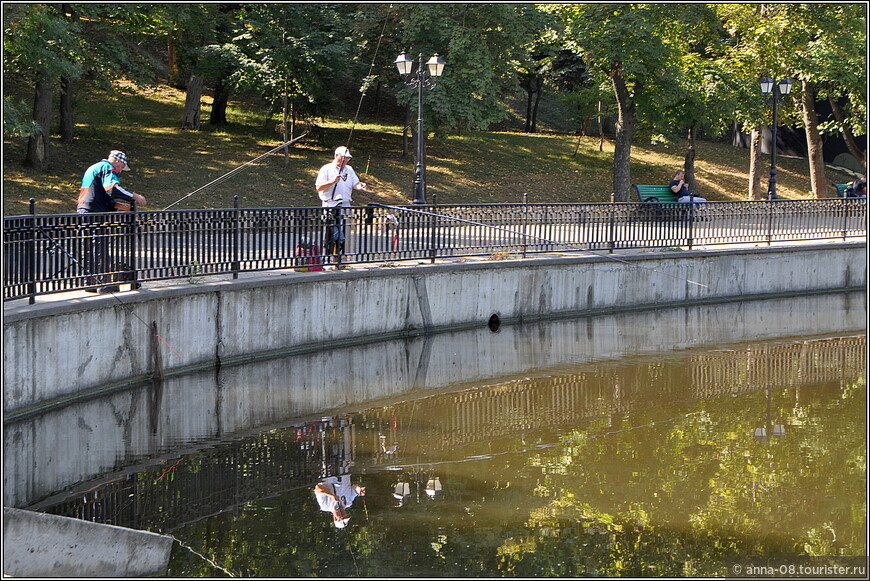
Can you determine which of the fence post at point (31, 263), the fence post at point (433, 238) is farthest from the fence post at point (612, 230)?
the fence post at point (31, 263)

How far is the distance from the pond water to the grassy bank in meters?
14.1

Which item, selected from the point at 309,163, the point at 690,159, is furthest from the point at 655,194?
the point at 309,163

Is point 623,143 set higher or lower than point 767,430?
higher

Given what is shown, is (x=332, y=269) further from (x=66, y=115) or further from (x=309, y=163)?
(x=66, y=115)

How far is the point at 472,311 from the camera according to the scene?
1593cm

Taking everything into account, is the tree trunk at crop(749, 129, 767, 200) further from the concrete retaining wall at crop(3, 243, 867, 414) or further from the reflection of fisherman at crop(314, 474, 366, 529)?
the reflection of fisherman at crop(314, 474, 366, 529)

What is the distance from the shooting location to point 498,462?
9578 mm

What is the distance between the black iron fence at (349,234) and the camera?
11.1m

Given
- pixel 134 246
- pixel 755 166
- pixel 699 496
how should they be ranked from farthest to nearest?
pixel 755 166 → pixel 134 246 → pixel 699 496

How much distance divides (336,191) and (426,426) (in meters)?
5.00

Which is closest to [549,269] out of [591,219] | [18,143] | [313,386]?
[591,219]

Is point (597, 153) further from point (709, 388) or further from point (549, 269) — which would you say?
point (709, 388)

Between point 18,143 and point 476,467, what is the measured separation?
2331 centimetres

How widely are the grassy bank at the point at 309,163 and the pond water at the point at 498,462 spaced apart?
46.3 ft
